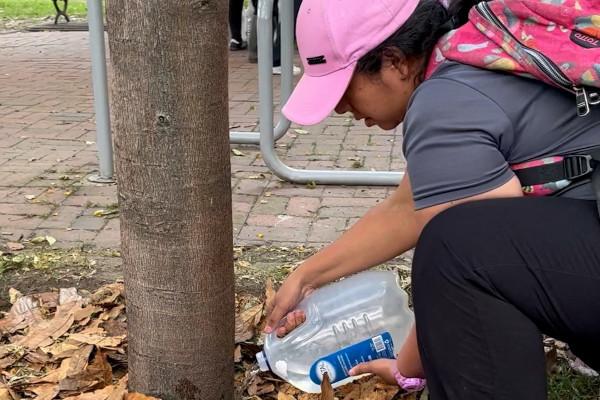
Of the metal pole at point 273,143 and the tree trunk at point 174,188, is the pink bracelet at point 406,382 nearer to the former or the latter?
the tree trunk at point 174,188

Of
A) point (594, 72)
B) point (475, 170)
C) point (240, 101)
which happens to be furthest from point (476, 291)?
point (240, 101)

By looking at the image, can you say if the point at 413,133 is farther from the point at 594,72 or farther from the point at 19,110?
the point at 19,110

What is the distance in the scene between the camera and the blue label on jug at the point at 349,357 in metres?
2.12

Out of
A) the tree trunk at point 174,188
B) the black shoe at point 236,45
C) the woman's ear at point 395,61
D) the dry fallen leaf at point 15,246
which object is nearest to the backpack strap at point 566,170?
the woman's ear at point 395,61

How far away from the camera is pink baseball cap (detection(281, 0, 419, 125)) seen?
1.53 metres

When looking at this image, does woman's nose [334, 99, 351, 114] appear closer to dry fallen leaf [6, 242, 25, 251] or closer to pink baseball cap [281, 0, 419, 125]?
pink baseball cap [281, 0, 419, 125]

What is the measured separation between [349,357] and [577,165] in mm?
927

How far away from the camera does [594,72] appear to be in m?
1.33

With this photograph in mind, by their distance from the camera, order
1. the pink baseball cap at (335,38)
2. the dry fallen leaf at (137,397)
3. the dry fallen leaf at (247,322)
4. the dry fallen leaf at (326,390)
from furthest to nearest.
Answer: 1. the dry fallen leaf at (247,322)
2. the dry fallen leaf at (326,390)
3. the dry fallen leaf at (137,397)
4. the pink baseball cap at (335,38)

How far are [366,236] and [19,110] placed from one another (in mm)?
4749

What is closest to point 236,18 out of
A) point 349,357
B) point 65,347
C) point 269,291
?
point 269,291

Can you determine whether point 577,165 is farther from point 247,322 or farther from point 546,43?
point 247,322

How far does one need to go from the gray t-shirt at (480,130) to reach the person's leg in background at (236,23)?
779 centimetres

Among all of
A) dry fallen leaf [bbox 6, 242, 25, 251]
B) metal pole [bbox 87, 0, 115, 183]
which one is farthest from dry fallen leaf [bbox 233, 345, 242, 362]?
metal pole [bbox 87, 0, 115, 183]
